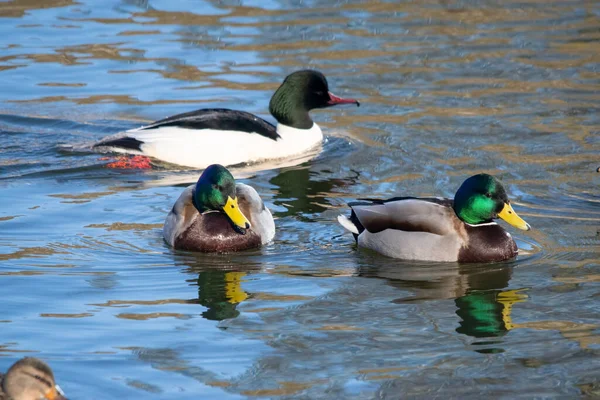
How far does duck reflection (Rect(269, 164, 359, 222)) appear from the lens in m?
11.0

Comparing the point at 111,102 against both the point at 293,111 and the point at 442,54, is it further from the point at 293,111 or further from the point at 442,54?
the point at 442,54

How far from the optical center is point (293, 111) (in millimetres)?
13305

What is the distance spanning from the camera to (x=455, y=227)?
938 centimetres

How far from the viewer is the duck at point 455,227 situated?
927cm

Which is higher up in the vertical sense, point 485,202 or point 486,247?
point 485,202

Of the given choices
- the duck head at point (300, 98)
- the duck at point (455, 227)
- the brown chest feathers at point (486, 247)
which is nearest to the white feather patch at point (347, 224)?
the duck at point (455, 227)

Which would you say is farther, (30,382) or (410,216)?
(410,216)

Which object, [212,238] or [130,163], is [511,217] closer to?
[212,238]

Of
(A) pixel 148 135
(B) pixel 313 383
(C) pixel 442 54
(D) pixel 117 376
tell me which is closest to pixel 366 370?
(B) pixel 313 383

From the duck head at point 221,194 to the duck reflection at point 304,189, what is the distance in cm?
119

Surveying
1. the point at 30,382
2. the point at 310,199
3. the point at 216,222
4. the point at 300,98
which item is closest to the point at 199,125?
the point at 300,98

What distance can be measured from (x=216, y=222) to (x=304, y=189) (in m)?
2.21

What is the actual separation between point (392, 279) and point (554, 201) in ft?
8.06

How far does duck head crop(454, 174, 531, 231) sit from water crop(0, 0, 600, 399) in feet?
1.24
